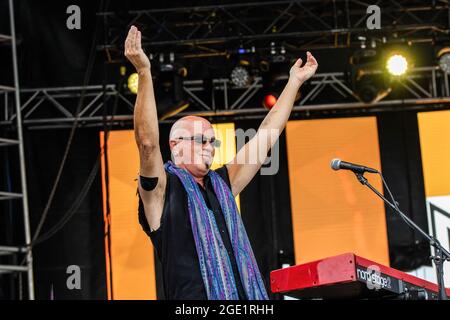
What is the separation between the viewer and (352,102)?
30.4 ft

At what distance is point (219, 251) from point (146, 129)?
54 centimetres

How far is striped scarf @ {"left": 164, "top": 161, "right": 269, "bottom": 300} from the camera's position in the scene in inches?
119

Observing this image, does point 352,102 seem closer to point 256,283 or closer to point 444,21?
point 444,21

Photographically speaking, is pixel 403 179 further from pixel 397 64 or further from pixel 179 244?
pixel 179 244

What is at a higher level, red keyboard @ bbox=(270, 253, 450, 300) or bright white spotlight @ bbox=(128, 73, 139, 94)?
bright white spotlight @ bbox=(128, 73, 139, 94)

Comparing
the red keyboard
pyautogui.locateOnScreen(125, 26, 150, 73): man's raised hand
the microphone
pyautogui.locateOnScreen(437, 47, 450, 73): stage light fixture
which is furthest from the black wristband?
pyautogui.locateOnScreen(437, 47, 450, 73): stage light fixture

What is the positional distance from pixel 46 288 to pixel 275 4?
3.98 m

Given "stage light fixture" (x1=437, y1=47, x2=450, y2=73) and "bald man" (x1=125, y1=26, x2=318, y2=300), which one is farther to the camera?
"stage light fixture" (x1=437, y1=47, x2=450, y2=73)

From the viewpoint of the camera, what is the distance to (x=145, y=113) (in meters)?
3.07

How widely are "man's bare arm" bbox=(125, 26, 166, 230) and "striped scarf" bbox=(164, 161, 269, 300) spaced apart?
5.4 inches

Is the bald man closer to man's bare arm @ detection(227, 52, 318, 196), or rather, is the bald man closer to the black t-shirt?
the black t-shirt

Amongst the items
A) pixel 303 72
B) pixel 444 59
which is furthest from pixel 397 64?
pixel 303 72

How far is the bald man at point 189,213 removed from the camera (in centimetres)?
304
